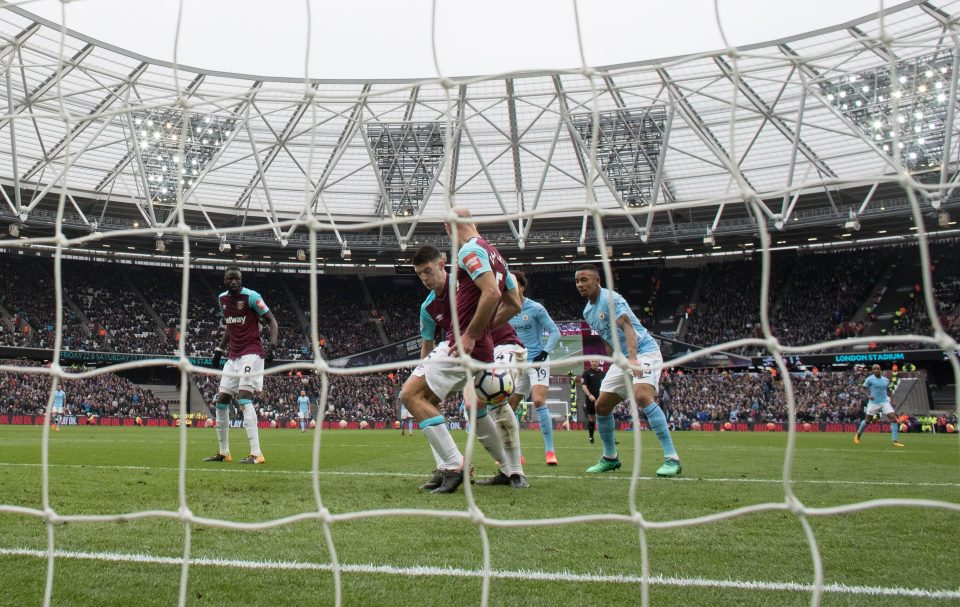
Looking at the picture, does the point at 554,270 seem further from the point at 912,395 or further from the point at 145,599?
the point at 145,599

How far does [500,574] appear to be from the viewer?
291cm

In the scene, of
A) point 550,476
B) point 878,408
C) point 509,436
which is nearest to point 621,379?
point 550,476

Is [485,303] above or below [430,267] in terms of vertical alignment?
below

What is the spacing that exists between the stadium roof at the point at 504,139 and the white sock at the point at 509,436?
15.5m

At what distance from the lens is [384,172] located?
94.8 ft

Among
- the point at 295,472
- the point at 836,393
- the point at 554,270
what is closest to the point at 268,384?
the point at 554,270

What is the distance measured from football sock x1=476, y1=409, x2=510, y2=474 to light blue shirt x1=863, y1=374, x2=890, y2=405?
40.5 feet

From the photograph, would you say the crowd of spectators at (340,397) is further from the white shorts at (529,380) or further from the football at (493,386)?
the football at (493,386)

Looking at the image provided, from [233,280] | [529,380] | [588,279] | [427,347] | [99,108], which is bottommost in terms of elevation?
[529,380]

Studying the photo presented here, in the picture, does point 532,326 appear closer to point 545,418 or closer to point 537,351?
point 537,351

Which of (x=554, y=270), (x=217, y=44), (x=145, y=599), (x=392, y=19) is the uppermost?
(x=217, y=44)

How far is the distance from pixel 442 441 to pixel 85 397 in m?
29.7

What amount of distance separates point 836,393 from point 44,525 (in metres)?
29.6

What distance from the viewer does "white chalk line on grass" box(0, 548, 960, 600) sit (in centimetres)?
269
